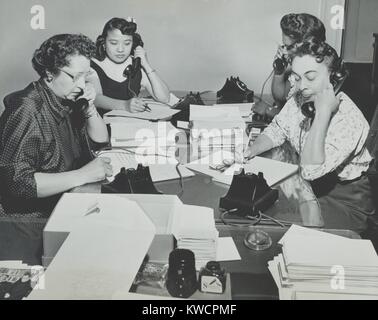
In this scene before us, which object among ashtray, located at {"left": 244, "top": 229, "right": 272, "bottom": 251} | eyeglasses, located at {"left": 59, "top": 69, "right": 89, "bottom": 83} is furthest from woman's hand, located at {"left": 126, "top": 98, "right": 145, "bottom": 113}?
ashtray, located at {"left": 244, "top": 229, "right": 272, "bottom": 251}

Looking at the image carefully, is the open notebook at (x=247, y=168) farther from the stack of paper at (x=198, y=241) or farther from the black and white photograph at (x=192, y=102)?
the stack of paper at (x=198, y=241)

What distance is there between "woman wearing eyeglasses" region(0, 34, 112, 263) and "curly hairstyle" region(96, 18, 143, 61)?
1.4 inches

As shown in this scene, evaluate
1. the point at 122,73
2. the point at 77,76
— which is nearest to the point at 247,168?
the point at 122,73

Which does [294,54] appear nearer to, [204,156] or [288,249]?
[204,156]

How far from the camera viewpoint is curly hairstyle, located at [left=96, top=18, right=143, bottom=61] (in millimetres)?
2363

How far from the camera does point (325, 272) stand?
1430mm

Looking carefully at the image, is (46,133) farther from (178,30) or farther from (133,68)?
(178,30)

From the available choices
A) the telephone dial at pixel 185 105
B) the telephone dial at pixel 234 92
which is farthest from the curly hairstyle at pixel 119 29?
the telephone dial at pixel 234 92

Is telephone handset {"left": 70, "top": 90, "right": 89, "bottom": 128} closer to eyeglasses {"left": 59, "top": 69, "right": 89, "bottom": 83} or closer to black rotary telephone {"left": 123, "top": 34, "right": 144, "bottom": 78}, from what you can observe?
eyeglasses {"left": 59, "top": 69, "right": 89, "bottom": 83}

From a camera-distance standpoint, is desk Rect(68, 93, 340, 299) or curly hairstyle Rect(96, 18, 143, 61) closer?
desk Rect(68, 93, 340, 299)

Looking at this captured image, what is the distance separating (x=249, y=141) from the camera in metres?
2.43
